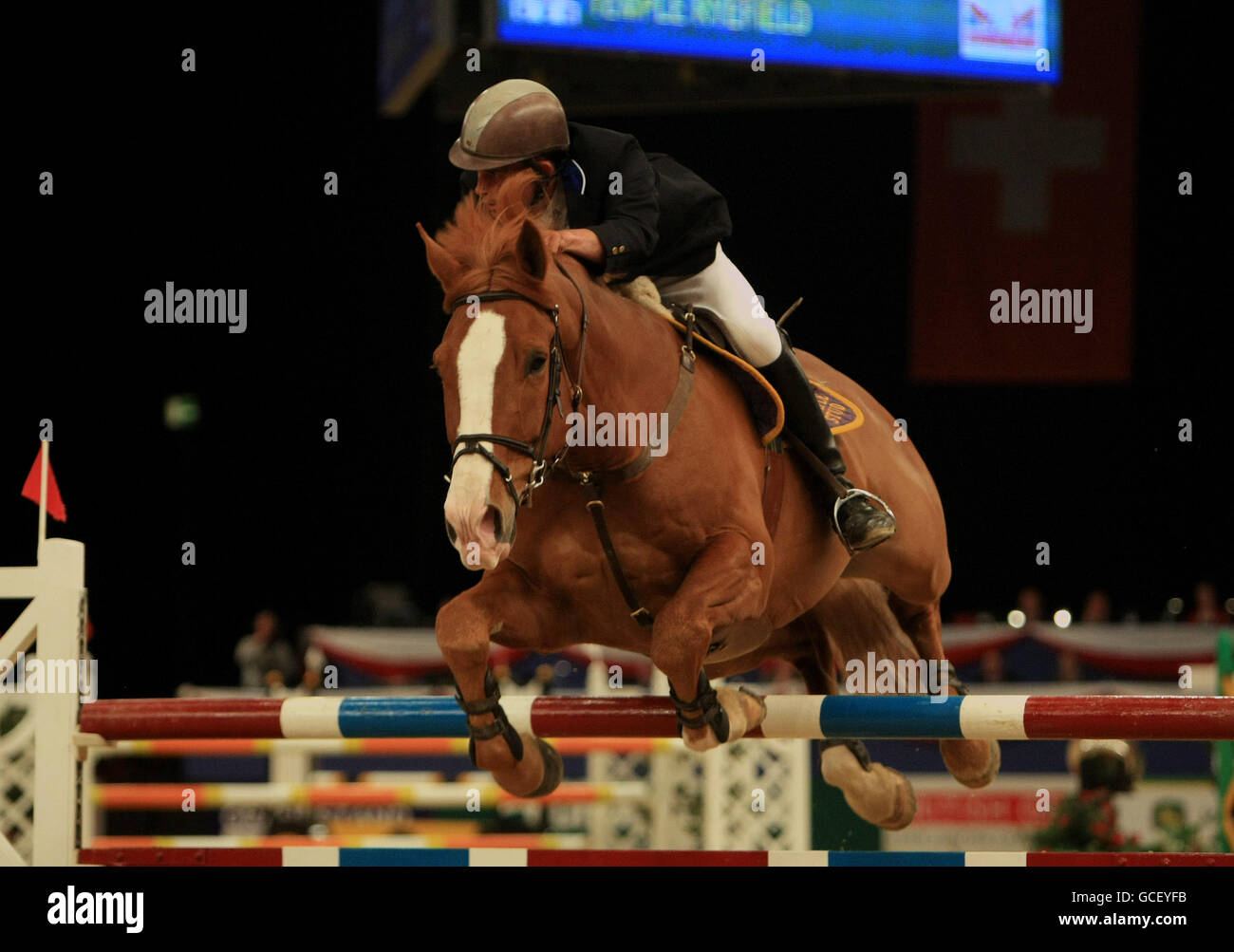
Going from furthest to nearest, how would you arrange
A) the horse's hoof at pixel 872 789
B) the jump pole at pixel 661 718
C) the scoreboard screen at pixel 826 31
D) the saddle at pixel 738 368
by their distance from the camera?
the scoreboard screen at pixel 826 31 → the horse's hoof at pixel 872 789 → the saddle at pixel 738 368 → the jump pole at pixel 661 718

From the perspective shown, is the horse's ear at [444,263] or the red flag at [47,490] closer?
the horse's ear at [444,263]

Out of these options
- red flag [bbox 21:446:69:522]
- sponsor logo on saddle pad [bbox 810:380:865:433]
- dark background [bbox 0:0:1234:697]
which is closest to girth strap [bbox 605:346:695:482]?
sponsor logo on saddle pad [bbox 810:380:865:433]

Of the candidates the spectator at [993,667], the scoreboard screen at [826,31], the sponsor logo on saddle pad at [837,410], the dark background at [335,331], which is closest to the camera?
the sponsor logo on saddle pad at [837,410]

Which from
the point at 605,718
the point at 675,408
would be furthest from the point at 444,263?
the point at 605,718

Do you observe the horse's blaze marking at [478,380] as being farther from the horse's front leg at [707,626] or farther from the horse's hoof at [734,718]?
the horse's hoof at [734,718]

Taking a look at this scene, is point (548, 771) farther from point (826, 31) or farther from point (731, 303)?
point (826, 31)

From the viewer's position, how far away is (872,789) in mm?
4137

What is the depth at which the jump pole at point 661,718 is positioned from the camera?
3002 mm

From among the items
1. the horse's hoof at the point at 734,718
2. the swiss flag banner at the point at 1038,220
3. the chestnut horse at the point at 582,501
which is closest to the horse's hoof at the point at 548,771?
the chestnut horse at the point at 582,501

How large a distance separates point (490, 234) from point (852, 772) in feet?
6.46

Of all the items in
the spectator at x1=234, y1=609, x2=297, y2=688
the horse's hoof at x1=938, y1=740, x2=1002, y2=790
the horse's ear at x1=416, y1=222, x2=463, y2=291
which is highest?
the horse's ear at x1=416, y1=222, x2=463, y2=291

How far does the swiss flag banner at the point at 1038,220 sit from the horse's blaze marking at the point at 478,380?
26.4 feet

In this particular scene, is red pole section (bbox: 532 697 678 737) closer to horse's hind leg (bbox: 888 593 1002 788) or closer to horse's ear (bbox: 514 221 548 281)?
horse's ear (bbox: 514 221 548 281)

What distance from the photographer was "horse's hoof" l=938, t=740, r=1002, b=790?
166 inches
